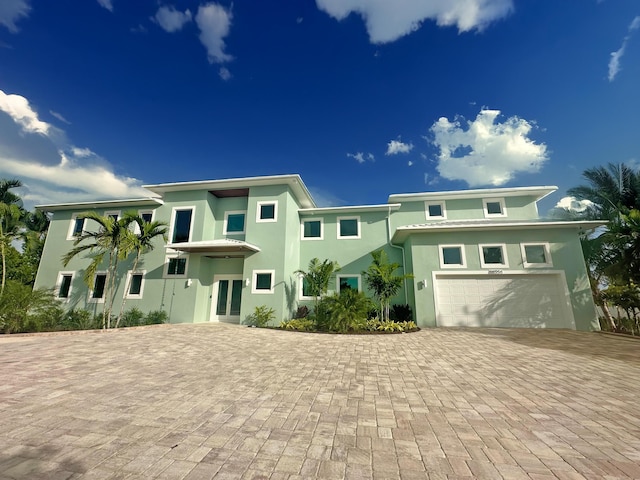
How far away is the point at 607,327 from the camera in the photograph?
11891 millimetres

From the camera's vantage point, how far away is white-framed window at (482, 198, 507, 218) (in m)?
14.5

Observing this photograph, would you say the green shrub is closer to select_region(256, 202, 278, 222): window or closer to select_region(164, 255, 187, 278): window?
select_region(164, 255, 187, 278): window

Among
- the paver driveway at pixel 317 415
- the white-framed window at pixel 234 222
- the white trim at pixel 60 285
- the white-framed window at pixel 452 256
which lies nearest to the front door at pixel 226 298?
the white-framed window at pixel 234 222

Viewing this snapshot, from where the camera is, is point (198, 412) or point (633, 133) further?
point (633, 133)

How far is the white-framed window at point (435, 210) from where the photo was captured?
48.8 ft

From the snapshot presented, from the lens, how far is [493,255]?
11.6 m

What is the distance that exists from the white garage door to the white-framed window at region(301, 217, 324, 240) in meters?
7.13

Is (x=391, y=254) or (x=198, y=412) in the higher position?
(x=391, y=254)

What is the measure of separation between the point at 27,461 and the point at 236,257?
39.8ft

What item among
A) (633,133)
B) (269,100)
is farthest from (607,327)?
(269,100)

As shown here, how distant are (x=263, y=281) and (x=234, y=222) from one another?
4.30 meters

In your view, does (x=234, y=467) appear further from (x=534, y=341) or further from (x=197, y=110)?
(x=197, y=110)

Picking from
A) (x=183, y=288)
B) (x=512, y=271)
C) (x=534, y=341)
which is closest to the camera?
(x=534, y=341)

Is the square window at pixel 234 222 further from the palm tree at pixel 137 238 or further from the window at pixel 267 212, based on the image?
the palm tree at pixel 137 238
